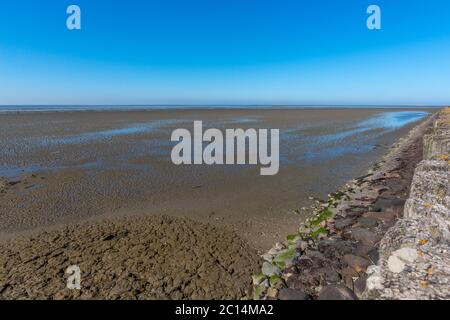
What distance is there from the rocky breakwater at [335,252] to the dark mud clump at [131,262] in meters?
0.58

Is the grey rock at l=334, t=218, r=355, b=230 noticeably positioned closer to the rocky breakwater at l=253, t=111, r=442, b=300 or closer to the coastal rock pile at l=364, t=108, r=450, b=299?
the rocky breakwater at l=253, t=111, r=442, b=300

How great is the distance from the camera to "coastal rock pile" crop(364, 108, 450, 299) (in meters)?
2.85

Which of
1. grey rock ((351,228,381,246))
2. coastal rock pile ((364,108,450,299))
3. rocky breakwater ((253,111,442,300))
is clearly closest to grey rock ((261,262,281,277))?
rocky breakwater ((253,111,442,300))

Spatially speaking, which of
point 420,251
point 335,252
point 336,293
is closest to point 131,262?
point 336,293

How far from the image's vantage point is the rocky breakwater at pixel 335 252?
13.6ft

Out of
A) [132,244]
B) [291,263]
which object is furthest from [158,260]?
[291,263]

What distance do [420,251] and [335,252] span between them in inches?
75.5

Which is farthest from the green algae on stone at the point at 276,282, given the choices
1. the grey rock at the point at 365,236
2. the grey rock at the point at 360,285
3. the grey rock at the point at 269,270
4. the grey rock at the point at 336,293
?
the grey rock at the point at 365,236

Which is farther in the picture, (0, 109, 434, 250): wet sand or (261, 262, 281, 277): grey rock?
(0, 109, 434, 250): wet sand

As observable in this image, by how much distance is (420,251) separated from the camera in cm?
339

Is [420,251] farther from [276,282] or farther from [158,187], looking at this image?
[158,187]

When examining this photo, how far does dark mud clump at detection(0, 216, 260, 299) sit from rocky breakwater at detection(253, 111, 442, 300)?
1.90ft
